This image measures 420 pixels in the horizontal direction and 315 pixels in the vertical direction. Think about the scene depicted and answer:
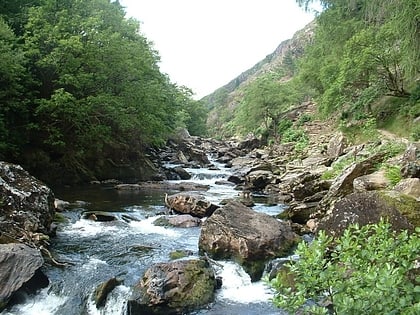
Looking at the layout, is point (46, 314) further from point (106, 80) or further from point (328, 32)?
point (328, 32)

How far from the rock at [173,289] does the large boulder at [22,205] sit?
307cm

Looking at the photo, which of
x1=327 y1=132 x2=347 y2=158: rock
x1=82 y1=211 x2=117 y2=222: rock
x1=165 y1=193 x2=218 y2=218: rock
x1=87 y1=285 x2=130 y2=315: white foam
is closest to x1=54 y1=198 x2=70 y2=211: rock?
x1=82 y1=211 x2=117 y2=222: rock

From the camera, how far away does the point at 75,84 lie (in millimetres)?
17312

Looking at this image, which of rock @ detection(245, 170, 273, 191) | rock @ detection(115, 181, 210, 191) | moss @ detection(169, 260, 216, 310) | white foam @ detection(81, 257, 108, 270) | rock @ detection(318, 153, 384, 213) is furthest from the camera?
rock @ detection(245, 170, 273, 191)

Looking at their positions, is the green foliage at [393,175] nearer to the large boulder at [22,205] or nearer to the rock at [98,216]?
the rock at [98,216]

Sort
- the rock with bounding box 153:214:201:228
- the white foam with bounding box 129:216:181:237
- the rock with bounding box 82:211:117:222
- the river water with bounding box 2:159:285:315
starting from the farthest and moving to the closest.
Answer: the rock with bounding box 82:211:117:222, the rock with bounding box 153:214:201:228, the white foam with bounding box 129:216:181:237, the river water with bounding box 2:159:285:315

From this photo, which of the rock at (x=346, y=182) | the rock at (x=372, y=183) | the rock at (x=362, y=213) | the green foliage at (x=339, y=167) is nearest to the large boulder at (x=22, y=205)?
the rock at (x=362, y=213)

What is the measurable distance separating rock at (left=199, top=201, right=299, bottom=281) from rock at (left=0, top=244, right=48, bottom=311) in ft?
11.4

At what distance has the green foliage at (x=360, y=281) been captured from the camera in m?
2.38

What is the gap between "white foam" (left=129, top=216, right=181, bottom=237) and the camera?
11.0m

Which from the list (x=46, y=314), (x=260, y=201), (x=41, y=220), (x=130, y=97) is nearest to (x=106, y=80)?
(x=130, y=97)

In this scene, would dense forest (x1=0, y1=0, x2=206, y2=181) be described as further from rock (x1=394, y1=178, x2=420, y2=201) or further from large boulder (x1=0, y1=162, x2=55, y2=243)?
rock (x1=394, y1=178, x2=420, y2=201)

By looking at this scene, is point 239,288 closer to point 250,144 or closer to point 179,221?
point 179,221

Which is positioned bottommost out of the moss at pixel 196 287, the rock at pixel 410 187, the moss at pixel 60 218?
the moss at pixel 196 287
